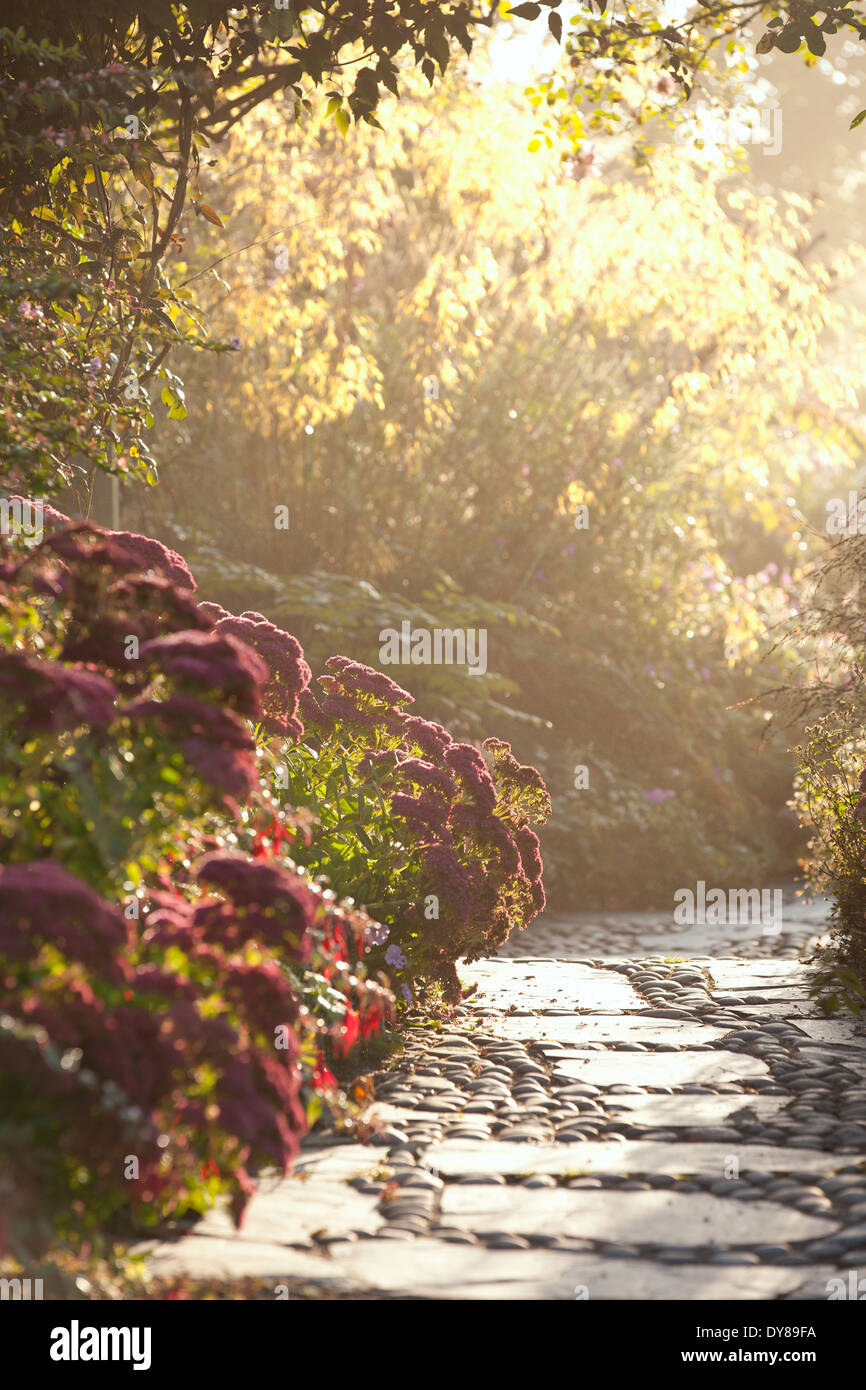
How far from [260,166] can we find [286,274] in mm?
924

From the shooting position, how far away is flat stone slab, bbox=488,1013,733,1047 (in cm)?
514

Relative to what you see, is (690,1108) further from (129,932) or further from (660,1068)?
(129,932)

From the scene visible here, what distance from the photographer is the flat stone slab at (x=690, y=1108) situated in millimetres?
4004

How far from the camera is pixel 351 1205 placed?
3.30 meters

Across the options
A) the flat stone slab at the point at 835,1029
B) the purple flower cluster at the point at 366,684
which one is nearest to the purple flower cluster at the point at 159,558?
the purple flower cluster at the point at 366,684

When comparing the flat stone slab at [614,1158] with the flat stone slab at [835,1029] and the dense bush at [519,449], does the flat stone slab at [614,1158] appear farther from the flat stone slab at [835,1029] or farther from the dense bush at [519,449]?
the dense bush at [519,449]

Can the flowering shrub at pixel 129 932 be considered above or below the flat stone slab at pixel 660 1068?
above

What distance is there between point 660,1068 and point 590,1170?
115 cm

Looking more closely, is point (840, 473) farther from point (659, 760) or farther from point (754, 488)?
point (659, 760)

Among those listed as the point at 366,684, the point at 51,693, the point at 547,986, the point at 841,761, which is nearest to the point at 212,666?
the point at 51,693

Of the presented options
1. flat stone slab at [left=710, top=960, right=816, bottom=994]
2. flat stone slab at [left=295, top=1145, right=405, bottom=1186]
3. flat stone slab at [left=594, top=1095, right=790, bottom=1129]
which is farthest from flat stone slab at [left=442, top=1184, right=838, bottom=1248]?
flat stone slab at [left=710, top=960, right=816, bottom=994]

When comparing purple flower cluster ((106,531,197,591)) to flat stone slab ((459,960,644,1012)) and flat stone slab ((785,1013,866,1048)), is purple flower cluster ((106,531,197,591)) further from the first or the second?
flat stone slab ((785,1013,866,1048))

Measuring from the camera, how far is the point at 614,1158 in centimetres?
365

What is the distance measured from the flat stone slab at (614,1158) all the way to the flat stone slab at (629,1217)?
6.1 inches
